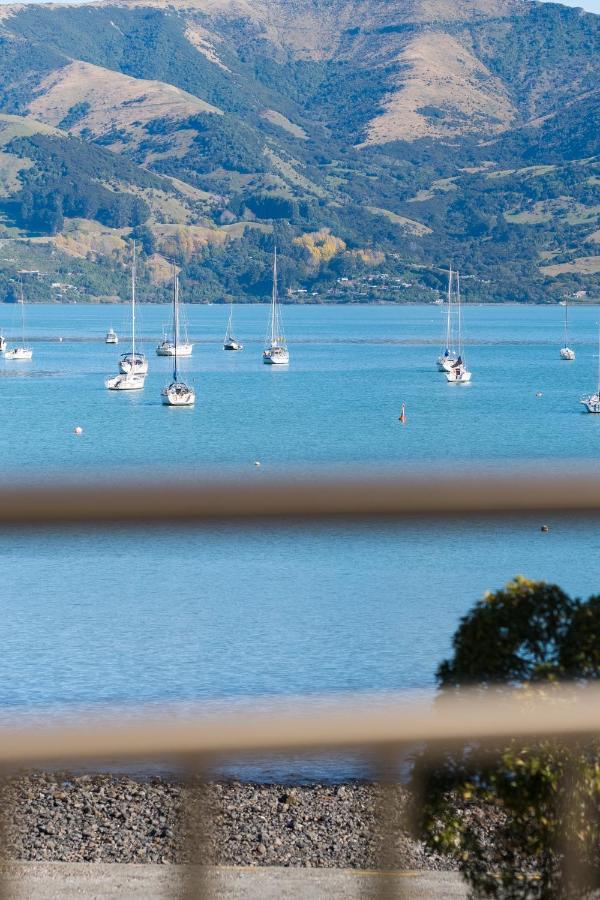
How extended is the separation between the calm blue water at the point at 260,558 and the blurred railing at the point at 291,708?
49mm

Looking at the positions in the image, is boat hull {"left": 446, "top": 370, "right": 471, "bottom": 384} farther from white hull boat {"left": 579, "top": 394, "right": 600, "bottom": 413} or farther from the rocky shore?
the rocky shore

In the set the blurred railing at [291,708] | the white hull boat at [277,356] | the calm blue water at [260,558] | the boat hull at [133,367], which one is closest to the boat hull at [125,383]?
the boat hull at [133,367]

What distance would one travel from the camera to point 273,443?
59.6 meters

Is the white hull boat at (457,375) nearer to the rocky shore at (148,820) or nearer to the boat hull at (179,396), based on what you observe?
the boat hull at (179,396)

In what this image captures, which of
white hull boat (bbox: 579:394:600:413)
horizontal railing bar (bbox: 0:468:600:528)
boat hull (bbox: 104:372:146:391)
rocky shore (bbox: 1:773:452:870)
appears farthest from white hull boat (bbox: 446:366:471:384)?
horizontal railing bar (bbox: 0:468:600:528)

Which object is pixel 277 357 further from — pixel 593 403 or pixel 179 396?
pixel 593 403

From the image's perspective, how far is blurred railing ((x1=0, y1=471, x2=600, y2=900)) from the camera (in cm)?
161

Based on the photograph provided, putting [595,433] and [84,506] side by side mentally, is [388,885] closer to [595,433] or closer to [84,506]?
[84,506]

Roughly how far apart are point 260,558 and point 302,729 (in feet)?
110

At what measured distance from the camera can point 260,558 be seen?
115 feet

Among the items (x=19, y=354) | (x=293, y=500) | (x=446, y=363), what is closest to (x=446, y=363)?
(x=446, y=363)

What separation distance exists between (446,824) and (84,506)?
228cm

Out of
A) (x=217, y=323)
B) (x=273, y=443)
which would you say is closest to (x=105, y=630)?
(x=273, y=443)

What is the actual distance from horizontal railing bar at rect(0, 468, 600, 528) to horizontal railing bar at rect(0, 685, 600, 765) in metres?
0.23
